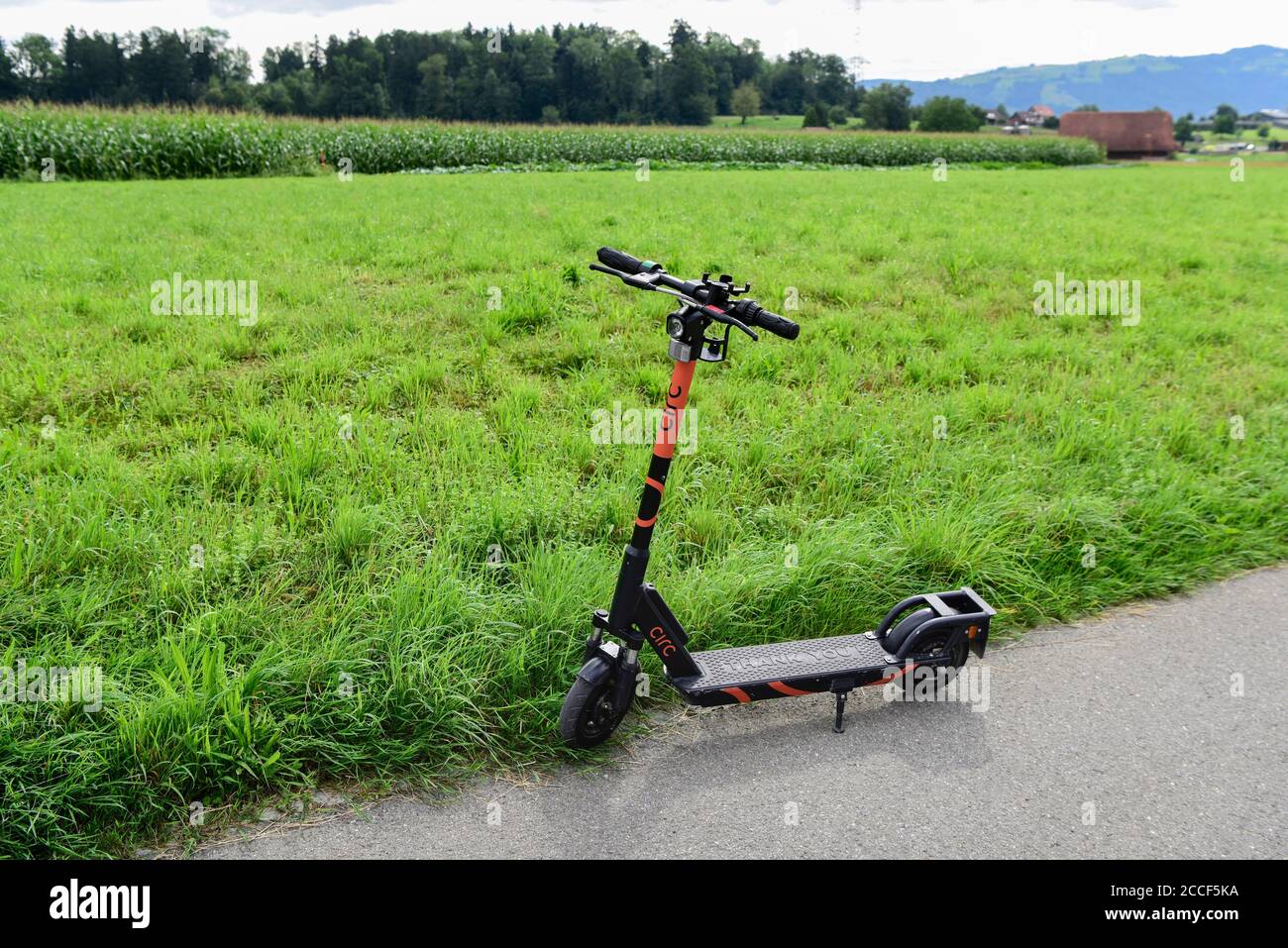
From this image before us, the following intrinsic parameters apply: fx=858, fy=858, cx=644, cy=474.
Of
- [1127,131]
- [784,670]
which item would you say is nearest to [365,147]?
[784,670]

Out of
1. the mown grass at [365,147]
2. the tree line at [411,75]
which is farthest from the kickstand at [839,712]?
the tree line at [411,75]

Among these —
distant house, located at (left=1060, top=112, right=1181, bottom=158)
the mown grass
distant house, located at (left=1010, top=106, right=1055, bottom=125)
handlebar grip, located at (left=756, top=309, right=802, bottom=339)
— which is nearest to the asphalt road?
handlebar grip, located at (left=756, top=309, right=802, bottom=339)

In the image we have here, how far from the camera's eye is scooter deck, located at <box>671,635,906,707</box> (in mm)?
3173

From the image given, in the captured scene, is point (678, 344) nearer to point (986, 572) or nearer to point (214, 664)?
point (214, 664)

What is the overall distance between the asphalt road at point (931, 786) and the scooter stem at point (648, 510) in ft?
1.62

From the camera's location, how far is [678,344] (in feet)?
9.04

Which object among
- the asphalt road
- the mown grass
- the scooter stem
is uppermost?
the mown grass

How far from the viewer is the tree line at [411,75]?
5900 centimetres

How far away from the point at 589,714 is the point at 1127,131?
221 feet

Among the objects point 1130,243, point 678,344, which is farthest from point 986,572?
point 1130,243

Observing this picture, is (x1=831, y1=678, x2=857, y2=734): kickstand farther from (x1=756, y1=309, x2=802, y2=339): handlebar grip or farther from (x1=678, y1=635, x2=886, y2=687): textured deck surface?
(x1=756, y1=309, x2=802, y2=339): handlebar grip

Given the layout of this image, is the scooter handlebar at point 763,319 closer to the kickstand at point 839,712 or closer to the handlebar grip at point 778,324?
the handlebar grip at point 778,324

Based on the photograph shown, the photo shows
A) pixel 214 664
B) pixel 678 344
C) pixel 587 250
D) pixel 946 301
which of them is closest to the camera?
pixel 678 344
